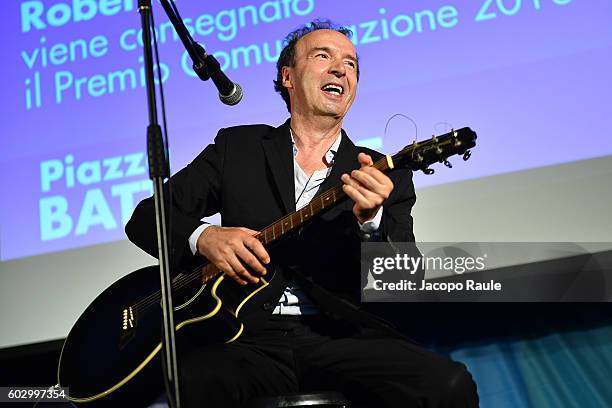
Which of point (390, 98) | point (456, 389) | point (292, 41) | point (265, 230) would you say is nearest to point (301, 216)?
point (265, 230)

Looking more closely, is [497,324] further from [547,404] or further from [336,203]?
[336,203]

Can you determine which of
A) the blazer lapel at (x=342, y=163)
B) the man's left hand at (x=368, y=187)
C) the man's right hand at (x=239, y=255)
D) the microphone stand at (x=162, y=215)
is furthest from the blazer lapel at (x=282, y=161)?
the microphone stand at (x=162, y=215)

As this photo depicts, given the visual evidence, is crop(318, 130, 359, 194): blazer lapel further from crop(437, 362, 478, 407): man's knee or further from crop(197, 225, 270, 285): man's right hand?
crop(437, 362, 478, 407): man's knee

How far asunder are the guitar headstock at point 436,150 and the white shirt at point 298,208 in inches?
8.0

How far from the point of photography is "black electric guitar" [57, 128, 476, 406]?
2516mm

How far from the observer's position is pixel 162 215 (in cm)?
201

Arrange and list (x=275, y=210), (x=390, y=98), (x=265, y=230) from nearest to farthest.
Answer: (x=265, y=230), (x=275, y=210), (x=390, y=98)

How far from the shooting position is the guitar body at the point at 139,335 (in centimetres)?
253

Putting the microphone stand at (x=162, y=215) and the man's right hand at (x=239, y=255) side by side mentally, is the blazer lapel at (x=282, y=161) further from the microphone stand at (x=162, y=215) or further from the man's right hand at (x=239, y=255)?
the microphone stand at (x=162, y=215)

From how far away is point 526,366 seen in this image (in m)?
3.43

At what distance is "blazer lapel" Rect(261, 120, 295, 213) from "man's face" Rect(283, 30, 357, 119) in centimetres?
14

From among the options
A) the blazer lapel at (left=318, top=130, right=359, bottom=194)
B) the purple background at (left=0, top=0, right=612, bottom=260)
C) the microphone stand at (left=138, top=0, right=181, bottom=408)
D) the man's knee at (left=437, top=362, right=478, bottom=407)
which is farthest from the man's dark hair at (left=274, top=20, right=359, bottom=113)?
the man's knee at (left=437, top=362, right=478, bottom=407)

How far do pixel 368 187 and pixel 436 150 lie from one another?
0.22 meters

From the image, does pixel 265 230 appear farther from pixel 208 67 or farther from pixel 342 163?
pixel 208 67
